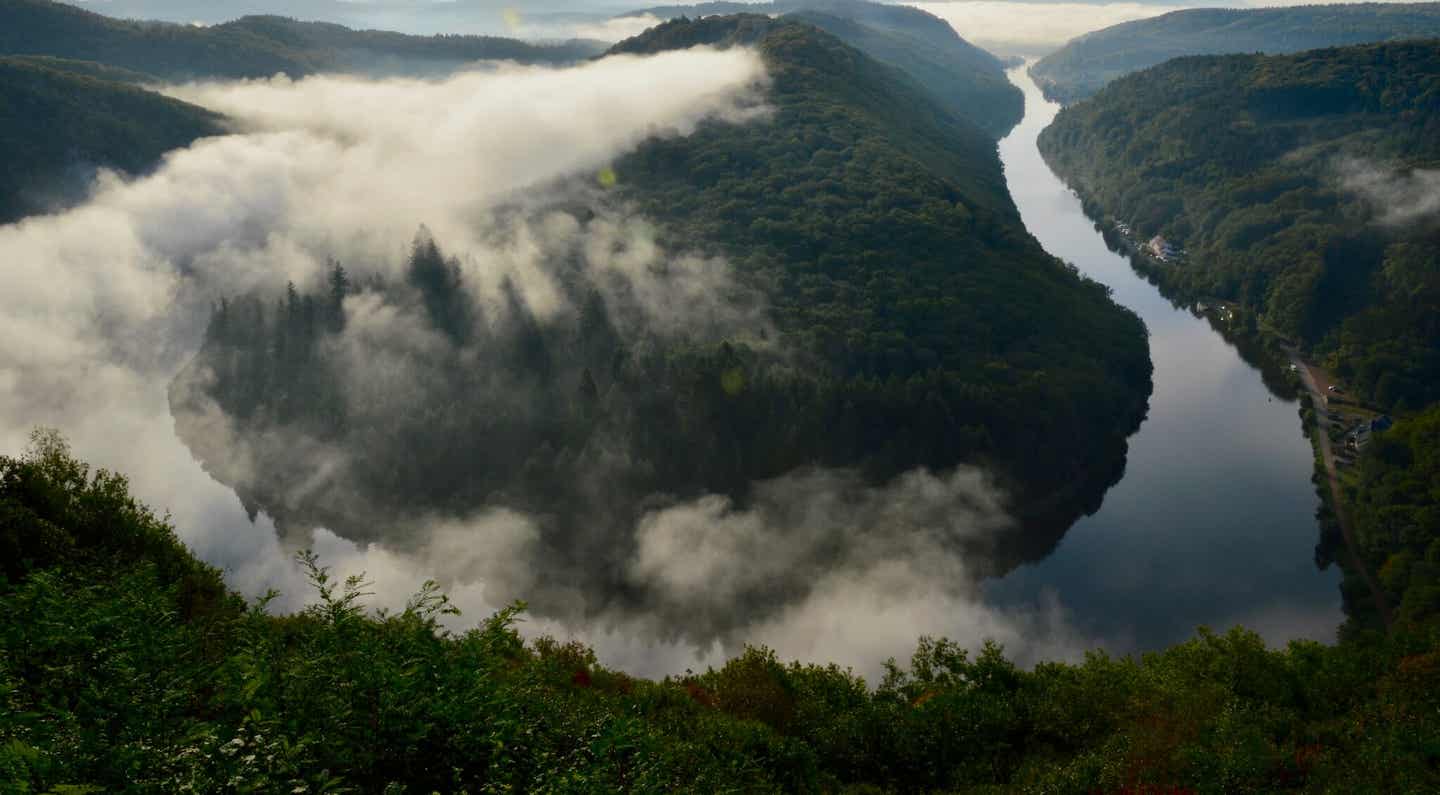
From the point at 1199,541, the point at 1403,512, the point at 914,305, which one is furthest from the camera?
the point at 914,305

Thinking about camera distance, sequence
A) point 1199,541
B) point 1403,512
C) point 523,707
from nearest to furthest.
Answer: point 523,707
point 1403,512
point 1199,541

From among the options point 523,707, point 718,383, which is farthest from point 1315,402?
point 523,707

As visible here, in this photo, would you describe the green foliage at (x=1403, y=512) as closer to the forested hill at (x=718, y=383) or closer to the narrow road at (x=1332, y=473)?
the narrow road at (x=1332, y=473)

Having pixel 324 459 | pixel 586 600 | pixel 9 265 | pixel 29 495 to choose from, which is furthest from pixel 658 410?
pixel 9 265

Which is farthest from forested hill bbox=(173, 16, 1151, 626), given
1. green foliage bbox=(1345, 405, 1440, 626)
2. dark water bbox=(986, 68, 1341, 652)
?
green foliage bbox=(1345, 405, 1440, 626)

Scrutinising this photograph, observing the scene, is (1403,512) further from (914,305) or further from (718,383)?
(718,383)
